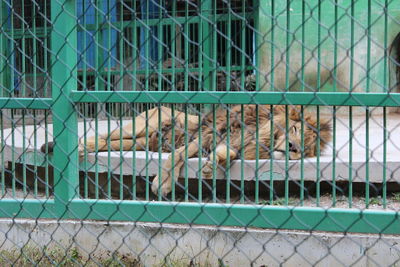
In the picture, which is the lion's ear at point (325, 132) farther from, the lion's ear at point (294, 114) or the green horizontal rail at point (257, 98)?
the green horizontal rail at point (257, 98)

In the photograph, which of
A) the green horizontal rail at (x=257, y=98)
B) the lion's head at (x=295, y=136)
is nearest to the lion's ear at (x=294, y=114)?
the lion's head at (x=295, y=136)

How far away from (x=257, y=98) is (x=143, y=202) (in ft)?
2.94

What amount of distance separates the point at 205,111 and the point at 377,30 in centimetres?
399

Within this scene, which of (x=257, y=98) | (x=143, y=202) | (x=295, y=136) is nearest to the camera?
(x=143, y=202)

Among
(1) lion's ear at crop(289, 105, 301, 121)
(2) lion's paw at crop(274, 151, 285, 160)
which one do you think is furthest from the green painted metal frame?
(1) lion's ear at crop(289, 105, 301, 121)

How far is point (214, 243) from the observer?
14.3 ft

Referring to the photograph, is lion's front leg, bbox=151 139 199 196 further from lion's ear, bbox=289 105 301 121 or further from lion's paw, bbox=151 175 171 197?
lion's ear, bbox=289 105 301 121

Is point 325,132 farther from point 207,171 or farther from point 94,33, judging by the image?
point 94,33

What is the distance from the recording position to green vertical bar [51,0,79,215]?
325cm

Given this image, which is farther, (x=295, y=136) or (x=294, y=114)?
(x=294, y=114)

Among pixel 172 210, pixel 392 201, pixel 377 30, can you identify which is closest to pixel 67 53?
pixel 172 210

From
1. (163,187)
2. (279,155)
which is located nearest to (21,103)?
(163,187)

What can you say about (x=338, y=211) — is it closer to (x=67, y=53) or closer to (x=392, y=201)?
(x=67, y=53)

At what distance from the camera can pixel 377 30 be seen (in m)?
8.74
